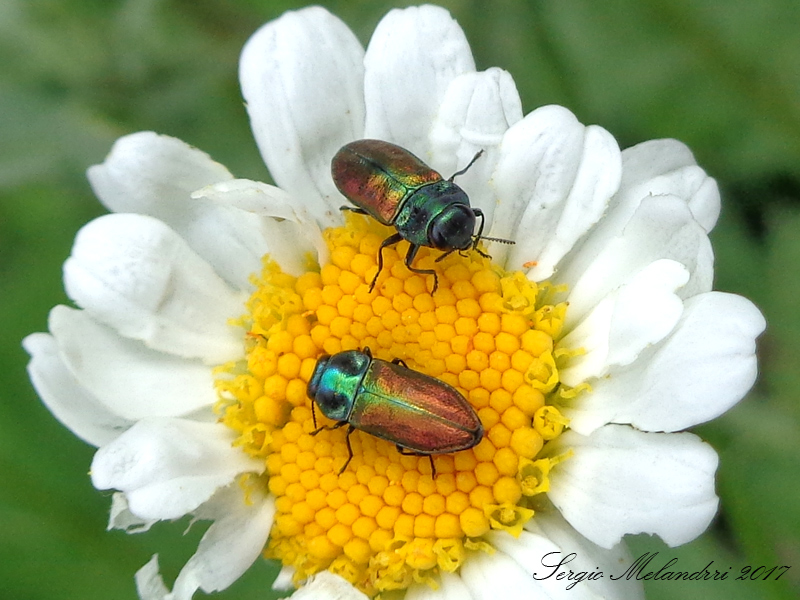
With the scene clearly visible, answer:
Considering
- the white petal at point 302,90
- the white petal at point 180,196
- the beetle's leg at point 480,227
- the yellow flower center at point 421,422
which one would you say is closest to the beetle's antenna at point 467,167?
the beetle's leg at point 480,227

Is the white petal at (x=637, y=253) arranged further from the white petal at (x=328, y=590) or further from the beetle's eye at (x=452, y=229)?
the white petal at (x=328, y=590)

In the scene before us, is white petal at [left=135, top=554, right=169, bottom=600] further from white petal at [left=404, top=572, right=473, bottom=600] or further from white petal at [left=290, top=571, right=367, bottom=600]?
white petal at [left=404, top=572, right=473, bottom=600]

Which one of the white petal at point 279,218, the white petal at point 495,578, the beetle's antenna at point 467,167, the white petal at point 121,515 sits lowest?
the white petal at point 121,515

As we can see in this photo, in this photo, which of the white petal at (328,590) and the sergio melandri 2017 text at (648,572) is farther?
the white petal at (328,590)

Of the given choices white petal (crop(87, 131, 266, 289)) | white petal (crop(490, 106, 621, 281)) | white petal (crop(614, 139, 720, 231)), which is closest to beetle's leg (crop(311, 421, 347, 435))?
white petal (crop(87, 131, 266, 289))

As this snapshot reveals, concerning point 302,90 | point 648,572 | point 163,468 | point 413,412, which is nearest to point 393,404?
point 413,412

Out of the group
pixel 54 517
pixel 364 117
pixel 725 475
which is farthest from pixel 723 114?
pixel 54 517

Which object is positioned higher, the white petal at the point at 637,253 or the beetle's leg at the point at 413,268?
the white petal at the point at 637,253

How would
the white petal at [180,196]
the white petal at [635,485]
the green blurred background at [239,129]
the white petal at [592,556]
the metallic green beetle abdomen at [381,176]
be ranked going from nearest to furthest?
the white petal at [635,485] < the white petal at [592,556] < the metallic green beetle abdomen at [381,176] < the white petal at [180,196] < the green blurred background at [239,129]
